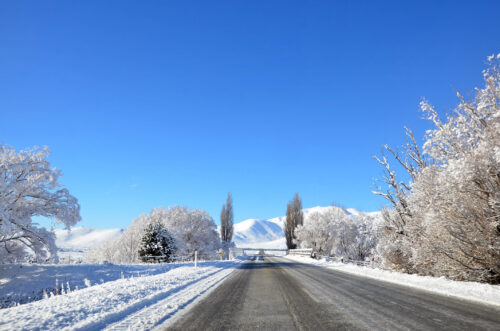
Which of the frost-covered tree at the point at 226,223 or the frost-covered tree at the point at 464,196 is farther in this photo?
the frost-covered tree at the point at 226,223

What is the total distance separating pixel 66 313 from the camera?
211 inches

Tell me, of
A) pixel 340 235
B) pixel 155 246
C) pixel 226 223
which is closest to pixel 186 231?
pixel 226 223

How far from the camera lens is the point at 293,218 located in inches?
2827

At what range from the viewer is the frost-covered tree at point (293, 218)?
233 ft

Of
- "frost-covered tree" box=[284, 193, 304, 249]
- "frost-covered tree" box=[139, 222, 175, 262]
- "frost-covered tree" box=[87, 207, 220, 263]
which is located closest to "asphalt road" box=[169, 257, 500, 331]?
"frost-covered tree" box=[139, 222, 175, 262]

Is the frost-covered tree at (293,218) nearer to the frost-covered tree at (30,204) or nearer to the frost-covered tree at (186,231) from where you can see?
the frost-covered tree at (186,231)

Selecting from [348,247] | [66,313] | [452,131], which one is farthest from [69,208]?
[348,247]

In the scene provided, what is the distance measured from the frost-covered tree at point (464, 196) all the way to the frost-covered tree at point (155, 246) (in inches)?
955

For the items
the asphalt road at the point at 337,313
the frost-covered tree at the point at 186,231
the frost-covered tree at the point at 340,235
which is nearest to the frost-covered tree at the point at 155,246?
the frost-covered tree at the point at 186,231

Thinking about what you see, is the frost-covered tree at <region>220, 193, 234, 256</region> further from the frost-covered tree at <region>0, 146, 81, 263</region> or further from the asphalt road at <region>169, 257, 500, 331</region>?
the asphalt road at <region>169, 257, 500, 331</region>

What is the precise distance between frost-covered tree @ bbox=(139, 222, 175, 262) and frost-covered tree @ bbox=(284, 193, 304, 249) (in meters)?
43.4

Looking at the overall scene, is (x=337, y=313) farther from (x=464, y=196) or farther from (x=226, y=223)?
(x=226, y=223)

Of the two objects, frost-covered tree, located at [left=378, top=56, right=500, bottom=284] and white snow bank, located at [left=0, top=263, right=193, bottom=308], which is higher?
frost-covered tree, located at [left=378, top=56, right=500, bottom=284]

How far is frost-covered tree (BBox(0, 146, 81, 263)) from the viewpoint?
15938 mm
